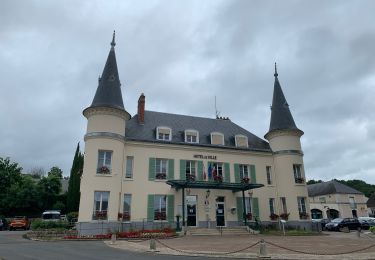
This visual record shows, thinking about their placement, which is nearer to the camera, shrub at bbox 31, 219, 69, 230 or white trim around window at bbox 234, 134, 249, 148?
shrub at bbox 31, 219, 69, 230

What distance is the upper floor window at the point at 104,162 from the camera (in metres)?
22.0

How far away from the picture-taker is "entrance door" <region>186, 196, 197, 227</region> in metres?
24.2

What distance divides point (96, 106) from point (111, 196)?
20.6 feet

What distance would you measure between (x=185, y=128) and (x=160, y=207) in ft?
24.2

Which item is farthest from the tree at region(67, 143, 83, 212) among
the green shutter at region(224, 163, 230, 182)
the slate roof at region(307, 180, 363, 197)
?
the slate roof at region(307, 180, 363, 197)

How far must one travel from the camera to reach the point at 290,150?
27.6m

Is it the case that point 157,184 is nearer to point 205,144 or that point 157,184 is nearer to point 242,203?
point 205,144

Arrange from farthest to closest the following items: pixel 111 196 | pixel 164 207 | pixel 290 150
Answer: pixel 290 150, pixel 164 207, pixel 111 196

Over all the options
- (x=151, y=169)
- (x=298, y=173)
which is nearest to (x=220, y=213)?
(x=151, y=169)

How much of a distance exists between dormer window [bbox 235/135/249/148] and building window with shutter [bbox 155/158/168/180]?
6796 mm

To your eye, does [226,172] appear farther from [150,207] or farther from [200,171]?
[150,207]

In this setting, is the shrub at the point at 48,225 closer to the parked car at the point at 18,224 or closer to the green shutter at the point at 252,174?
the parked car at the point at 18,224

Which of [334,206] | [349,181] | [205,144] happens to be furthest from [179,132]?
[349,181]

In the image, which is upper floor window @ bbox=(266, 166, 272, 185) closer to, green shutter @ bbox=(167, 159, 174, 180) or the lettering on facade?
the lettering on facade
